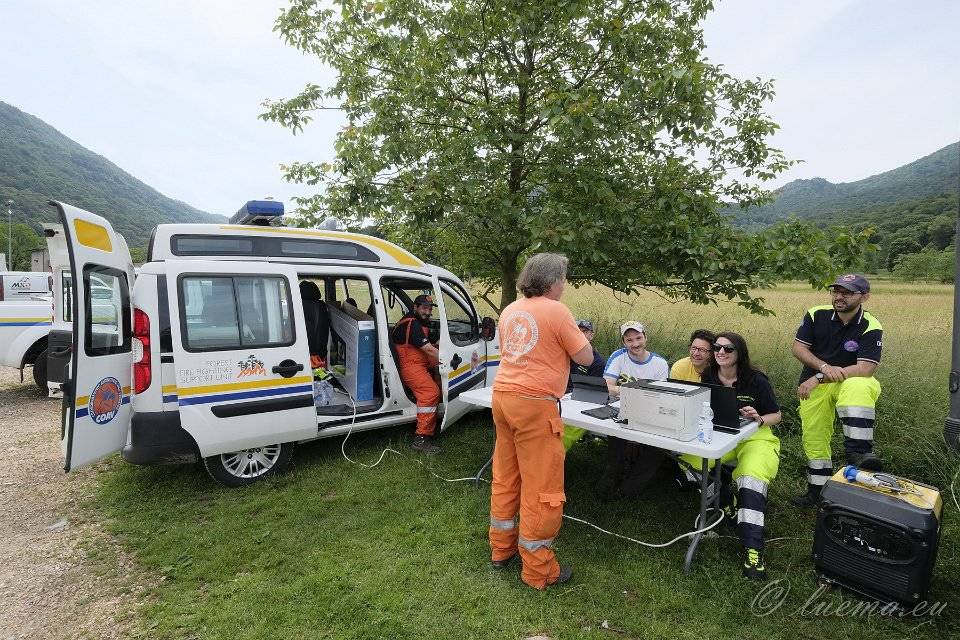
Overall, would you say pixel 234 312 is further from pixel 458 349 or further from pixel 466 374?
pixel 466 374

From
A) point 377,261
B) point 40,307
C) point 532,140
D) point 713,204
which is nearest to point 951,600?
point 713,204

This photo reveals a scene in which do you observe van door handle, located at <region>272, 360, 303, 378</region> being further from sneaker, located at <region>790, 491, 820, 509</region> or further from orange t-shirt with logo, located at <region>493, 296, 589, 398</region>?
sneaker, located at <region>790, 491, 820, 509</region>

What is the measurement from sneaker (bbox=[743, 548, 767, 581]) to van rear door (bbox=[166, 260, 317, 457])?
331 centimetres

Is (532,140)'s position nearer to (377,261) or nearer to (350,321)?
(377,261)

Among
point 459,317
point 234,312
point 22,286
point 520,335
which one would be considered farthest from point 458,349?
point 22,286

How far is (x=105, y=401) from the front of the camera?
3443mm

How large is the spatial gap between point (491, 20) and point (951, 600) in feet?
19.6

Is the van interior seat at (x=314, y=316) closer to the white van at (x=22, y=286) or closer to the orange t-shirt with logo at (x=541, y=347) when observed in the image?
the orange t-shirt with logo at (x=541, y=347)

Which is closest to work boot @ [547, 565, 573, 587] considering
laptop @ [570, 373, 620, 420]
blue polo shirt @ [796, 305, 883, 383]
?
laptop @ [570, 373, 620, 420]

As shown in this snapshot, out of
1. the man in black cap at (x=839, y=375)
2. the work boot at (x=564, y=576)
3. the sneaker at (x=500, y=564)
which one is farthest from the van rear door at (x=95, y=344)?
the man in black cap at (x=839, y=375)

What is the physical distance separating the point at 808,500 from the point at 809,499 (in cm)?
1

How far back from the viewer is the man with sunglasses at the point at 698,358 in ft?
12.3

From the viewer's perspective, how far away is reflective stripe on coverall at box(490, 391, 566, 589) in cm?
272

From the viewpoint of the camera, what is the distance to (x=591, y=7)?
551cm
